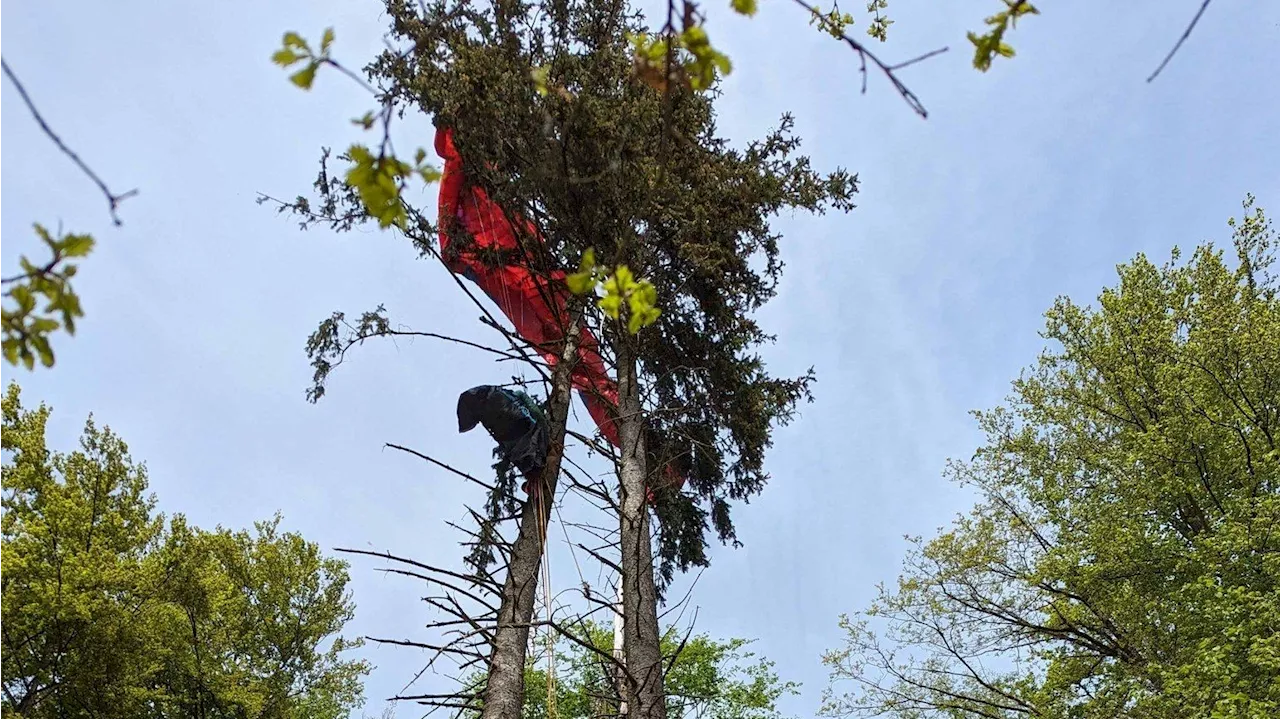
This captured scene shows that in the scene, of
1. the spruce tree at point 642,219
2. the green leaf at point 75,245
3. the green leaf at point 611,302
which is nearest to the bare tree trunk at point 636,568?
the spruce tree at point 642,219

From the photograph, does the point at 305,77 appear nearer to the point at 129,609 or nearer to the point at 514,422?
the point at 514,422

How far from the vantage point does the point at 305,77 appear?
1.17 metres

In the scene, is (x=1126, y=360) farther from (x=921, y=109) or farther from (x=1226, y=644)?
(x=921, y=109)

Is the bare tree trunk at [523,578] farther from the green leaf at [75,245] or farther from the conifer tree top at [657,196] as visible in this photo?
the green leaf at [75,245]

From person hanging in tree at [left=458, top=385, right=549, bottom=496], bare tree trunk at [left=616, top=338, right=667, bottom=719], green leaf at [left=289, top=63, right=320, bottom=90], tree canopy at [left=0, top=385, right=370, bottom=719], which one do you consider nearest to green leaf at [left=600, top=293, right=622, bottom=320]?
green leaf at [left=289, top=63, right=320, bottom=90]

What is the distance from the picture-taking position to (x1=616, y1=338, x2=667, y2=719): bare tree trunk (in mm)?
4684

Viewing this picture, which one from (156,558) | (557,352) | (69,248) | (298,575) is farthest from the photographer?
(298,575)

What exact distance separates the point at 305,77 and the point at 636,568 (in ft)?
13.5

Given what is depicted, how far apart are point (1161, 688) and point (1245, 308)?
17.4 feet

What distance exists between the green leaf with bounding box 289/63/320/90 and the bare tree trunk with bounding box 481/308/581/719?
374 centimetres

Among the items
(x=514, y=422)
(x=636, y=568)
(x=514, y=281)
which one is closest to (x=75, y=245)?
(x=636, y=568)

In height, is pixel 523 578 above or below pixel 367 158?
above

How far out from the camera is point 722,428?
7.25m

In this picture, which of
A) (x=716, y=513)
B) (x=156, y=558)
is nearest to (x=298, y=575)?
(x=156, y=558)
